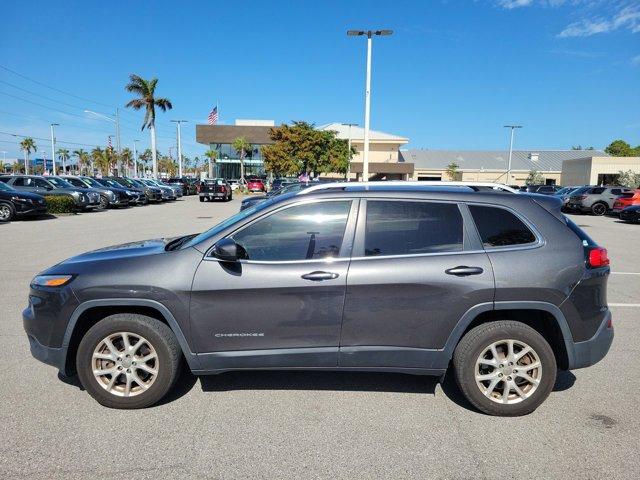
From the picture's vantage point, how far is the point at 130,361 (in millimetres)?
3285

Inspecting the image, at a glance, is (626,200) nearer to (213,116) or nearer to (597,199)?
(597,199)

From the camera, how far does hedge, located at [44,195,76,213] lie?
1902cm

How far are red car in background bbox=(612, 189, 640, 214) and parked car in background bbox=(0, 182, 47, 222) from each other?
26.6 metres

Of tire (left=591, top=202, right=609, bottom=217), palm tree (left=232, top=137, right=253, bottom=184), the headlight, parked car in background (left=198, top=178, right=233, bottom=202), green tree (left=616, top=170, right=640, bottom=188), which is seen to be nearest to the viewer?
the headlight

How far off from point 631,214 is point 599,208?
200 inches

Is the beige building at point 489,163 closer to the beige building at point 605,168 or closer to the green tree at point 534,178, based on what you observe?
the green tree at point 534,178

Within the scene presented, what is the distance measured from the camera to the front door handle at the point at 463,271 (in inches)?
125

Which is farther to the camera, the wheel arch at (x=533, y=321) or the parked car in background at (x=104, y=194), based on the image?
the parked car in background at (x=104, y=194)

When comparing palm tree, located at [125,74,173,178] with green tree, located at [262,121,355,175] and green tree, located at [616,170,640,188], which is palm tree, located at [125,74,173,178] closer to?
green tree, located at [262,121,355,175]

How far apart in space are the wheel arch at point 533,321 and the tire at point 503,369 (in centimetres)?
9

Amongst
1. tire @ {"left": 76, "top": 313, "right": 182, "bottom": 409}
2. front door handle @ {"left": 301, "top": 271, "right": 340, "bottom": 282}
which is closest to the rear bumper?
front door handle @ {"left": 301, "top": 271, "right": 340, "bottom": 282}

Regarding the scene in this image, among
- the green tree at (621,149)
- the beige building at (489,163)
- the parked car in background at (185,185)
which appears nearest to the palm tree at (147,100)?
the parked car in background at (185,185)

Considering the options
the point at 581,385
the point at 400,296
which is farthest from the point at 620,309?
the point at 400,296

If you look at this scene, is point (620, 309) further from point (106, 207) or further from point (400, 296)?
point (106, 207)
